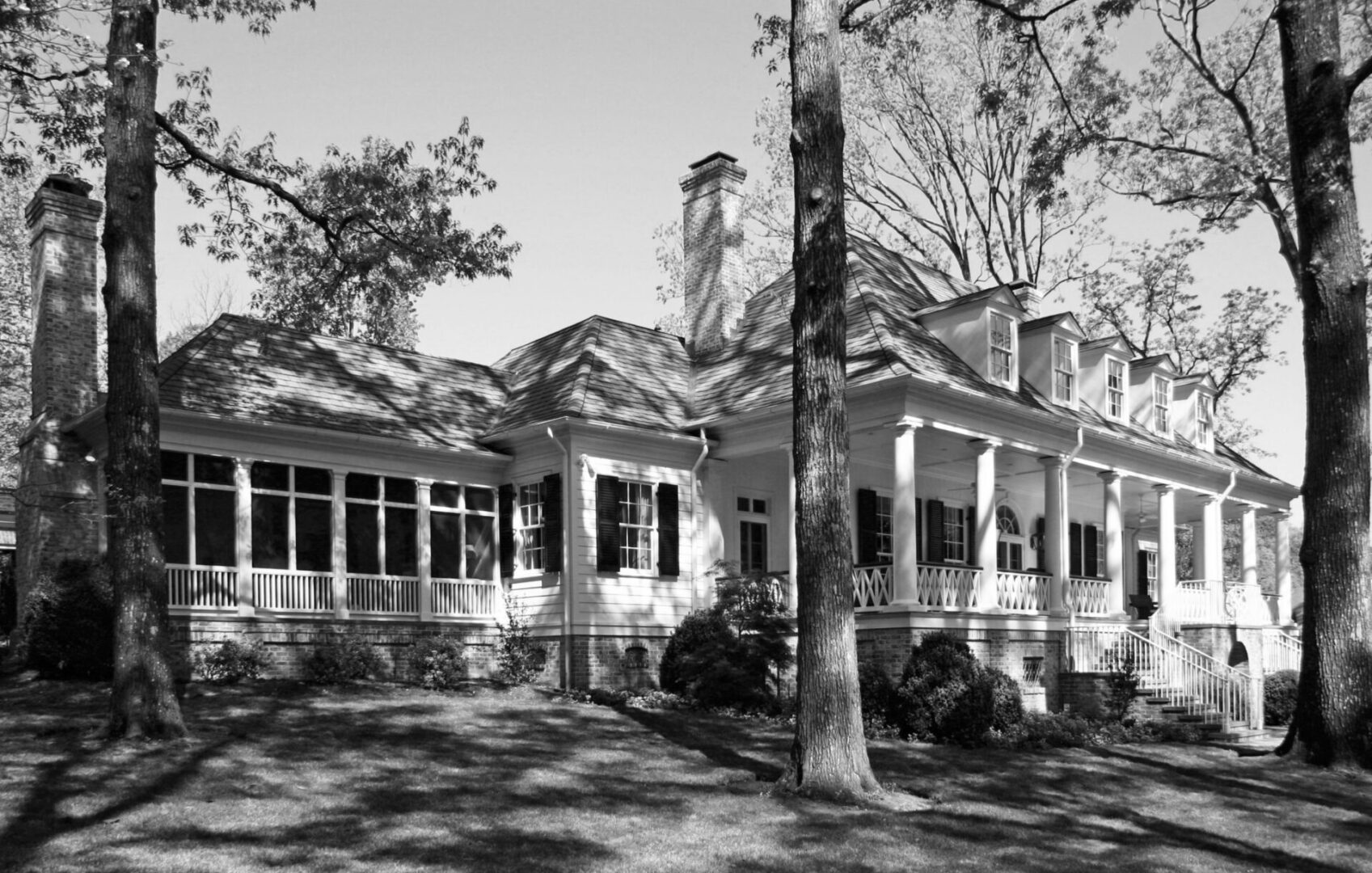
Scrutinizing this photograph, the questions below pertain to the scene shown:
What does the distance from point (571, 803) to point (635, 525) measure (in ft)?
32.9

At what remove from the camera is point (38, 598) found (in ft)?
53.1

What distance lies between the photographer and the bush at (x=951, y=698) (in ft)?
49.1

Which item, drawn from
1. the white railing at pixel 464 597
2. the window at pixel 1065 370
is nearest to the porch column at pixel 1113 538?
the window at pixel 1065 370

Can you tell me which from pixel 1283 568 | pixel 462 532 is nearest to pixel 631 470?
pixel 462 532

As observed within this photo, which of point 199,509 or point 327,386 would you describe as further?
point 327,386

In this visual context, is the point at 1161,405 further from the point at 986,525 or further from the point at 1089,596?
the point at 986,525

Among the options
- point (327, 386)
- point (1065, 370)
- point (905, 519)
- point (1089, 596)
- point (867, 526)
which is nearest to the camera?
point (905, 519)

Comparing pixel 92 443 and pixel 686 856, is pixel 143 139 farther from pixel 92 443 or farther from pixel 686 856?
pixel 686 856

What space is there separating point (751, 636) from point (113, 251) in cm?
994

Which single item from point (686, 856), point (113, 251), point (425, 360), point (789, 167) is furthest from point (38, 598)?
point (789, 167)

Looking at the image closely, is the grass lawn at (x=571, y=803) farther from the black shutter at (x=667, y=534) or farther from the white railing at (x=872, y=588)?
the black shutter at (x=667, y=534)

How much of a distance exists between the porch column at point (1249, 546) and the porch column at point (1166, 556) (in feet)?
9.58

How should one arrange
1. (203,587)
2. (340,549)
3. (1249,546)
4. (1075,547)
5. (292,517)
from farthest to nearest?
1. (1075,547)
2. (1249,546)
3. (340,549)
4. (292,517)
5. (203,587)

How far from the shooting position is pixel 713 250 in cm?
2316
